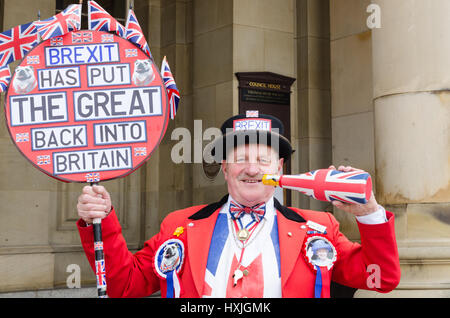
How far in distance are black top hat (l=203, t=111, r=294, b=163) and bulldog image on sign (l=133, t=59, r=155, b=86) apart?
1.95ft

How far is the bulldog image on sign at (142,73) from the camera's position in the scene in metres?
3.41

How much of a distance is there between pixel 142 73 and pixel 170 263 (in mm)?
1040

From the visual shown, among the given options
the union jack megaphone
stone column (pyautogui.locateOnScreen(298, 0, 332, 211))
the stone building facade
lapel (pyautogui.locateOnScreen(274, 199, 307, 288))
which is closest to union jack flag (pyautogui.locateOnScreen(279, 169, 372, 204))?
the union jack megaphone

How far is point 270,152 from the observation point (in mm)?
3643

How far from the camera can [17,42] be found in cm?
355

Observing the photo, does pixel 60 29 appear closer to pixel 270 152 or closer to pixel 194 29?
pixel 270 152

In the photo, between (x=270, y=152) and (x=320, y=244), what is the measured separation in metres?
0.57

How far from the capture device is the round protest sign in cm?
331

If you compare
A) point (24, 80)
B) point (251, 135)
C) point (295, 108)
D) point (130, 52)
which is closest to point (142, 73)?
point (130, 52)

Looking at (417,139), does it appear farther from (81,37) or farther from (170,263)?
(81,37)

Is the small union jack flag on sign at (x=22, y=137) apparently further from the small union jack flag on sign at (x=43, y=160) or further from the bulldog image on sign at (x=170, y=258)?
the bulldog image on sign at (x=170, y=258)
